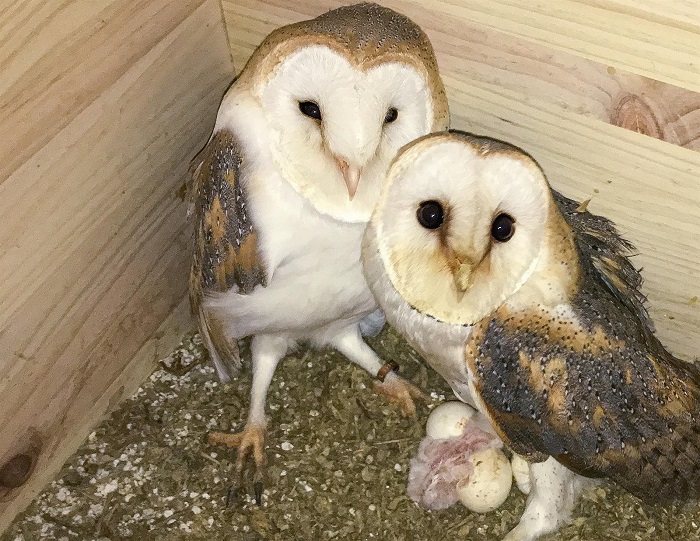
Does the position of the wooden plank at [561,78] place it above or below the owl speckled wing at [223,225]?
above

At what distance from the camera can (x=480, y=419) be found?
1.39 meters

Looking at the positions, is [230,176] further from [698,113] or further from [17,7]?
[698,113]

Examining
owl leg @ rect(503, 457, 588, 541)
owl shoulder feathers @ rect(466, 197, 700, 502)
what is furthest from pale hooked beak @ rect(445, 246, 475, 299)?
owl leg @ rect(503, 457, 588, 541)

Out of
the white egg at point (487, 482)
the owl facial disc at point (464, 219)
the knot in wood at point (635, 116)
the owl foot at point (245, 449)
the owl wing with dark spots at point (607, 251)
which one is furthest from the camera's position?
the owl foot at point (245, 449)

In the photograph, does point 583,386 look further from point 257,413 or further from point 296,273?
point 257,413

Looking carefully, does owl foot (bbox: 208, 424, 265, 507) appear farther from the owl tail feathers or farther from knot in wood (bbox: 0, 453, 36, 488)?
knot in wood (bbox: 0, 453, 36, 488)

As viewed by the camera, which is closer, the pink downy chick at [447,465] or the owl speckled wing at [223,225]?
the owl speckled wing at [223,225]

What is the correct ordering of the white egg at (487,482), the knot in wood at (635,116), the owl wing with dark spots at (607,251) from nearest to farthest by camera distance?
the knot in wood at (635,116)
the owl wing with dark spots at (607,251)
the white egg at (487,482)

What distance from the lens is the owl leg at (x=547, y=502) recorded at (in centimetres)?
127

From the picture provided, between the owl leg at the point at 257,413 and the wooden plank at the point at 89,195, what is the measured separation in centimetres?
23

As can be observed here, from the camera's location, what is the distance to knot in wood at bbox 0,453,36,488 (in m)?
1.34

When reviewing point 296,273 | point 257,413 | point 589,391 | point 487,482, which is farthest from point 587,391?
point 257,413

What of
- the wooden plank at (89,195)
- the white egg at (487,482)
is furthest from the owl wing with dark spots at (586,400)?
the wooden plank at (89,195)

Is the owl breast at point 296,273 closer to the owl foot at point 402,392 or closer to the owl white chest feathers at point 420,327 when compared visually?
the owl white chest feathers at point 420,327
